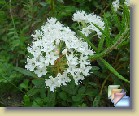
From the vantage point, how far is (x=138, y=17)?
5.75 ft

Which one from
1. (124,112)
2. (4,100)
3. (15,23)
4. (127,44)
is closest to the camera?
(124,112)

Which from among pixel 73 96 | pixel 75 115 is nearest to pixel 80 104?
pixel 73 96

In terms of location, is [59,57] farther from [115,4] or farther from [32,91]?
[115,4]

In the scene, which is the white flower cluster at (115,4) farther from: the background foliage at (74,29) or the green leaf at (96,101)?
the green leaf at (96,101)

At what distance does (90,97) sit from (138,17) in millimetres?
428

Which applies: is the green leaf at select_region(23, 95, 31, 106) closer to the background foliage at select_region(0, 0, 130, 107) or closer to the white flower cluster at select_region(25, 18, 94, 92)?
the background foliage at select_region(0, 0, 130, 107)

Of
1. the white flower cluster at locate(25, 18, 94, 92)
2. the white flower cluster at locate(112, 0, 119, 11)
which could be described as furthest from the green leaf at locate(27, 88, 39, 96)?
the white flower cluster at locate(112, 0, 119, 11)

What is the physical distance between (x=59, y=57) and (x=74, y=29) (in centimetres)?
32

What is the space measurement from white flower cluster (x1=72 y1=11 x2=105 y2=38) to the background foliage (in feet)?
0.11

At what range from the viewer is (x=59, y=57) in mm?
1826

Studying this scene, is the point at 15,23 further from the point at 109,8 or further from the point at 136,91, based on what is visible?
the point at 136,91

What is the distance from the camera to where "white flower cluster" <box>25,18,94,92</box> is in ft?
5.97

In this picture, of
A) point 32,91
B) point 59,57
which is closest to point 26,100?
point 32,91

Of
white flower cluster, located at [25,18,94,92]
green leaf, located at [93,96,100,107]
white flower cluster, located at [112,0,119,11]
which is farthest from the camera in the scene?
white flower cluster, located at [112,0,119,11]
